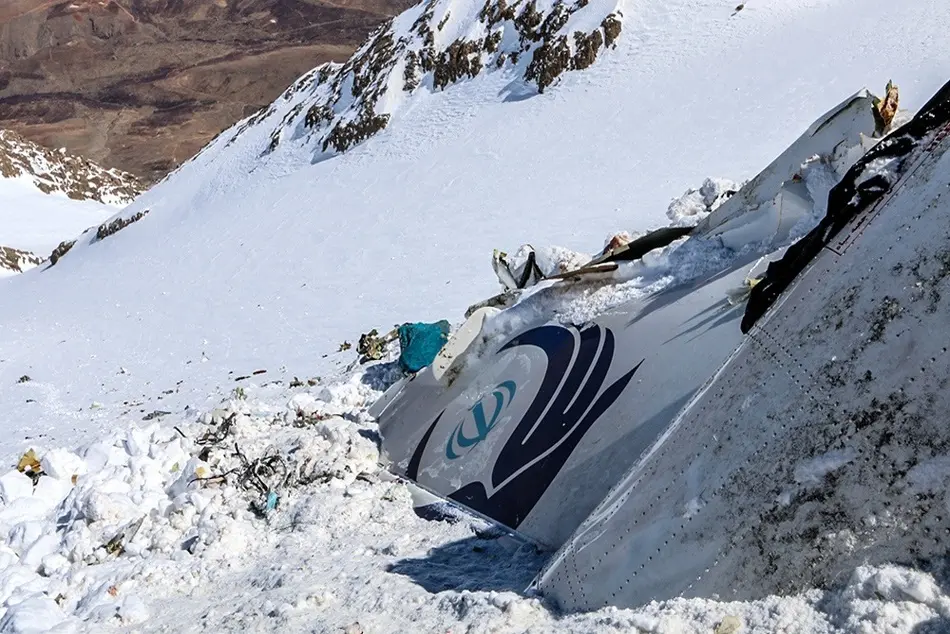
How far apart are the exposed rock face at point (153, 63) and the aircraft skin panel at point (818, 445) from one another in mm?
52016

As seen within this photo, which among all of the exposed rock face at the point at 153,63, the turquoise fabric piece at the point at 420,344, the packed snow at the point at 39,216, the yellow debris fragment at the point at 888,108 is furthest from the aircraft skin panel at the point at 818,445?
the exposed rock face at the point at 153,63

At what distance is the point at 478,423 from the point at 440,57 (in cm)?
1748

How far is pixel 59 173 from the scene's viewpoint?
42469mm

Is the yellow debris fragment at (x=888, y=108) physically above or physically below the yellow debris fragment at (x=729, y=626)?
above

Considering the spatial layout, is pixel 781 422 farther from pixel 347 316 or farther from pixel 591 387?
pixel 347 316

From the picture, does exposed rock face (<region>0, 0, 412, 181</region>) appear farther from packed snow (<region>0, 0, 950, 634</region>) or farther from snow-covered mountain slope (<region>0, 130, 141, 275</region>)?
packed snow (<region>0, 0, 950, 634</region>)

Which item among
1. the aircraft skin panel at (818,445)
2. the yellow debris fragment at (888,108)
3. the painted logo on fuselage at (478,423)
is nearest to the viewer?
the aircraft skin panel at (818,445)

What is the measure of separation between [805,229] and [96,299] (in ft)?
54.5

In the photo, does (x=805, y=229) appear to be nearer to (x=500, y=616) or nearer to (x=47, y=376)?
(x=500, y=616)

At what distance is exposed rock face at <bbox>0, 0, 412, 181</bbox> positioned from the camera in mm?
56594

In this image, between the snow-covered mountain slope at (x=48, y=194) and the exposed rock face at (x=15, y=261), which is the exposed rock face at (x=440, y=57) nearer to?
the exposed rock face at (x=15, y=261)

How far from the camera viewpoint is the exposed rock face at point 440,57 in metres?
18.3

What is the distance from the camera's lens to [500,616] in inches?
121

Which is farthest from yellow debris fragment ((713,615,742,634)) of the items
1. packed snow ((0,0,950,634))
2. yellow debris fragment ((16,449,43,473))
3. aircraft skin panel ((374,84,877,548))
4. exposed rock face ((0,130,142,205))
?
exposed rock face ((0,130,142,205))
